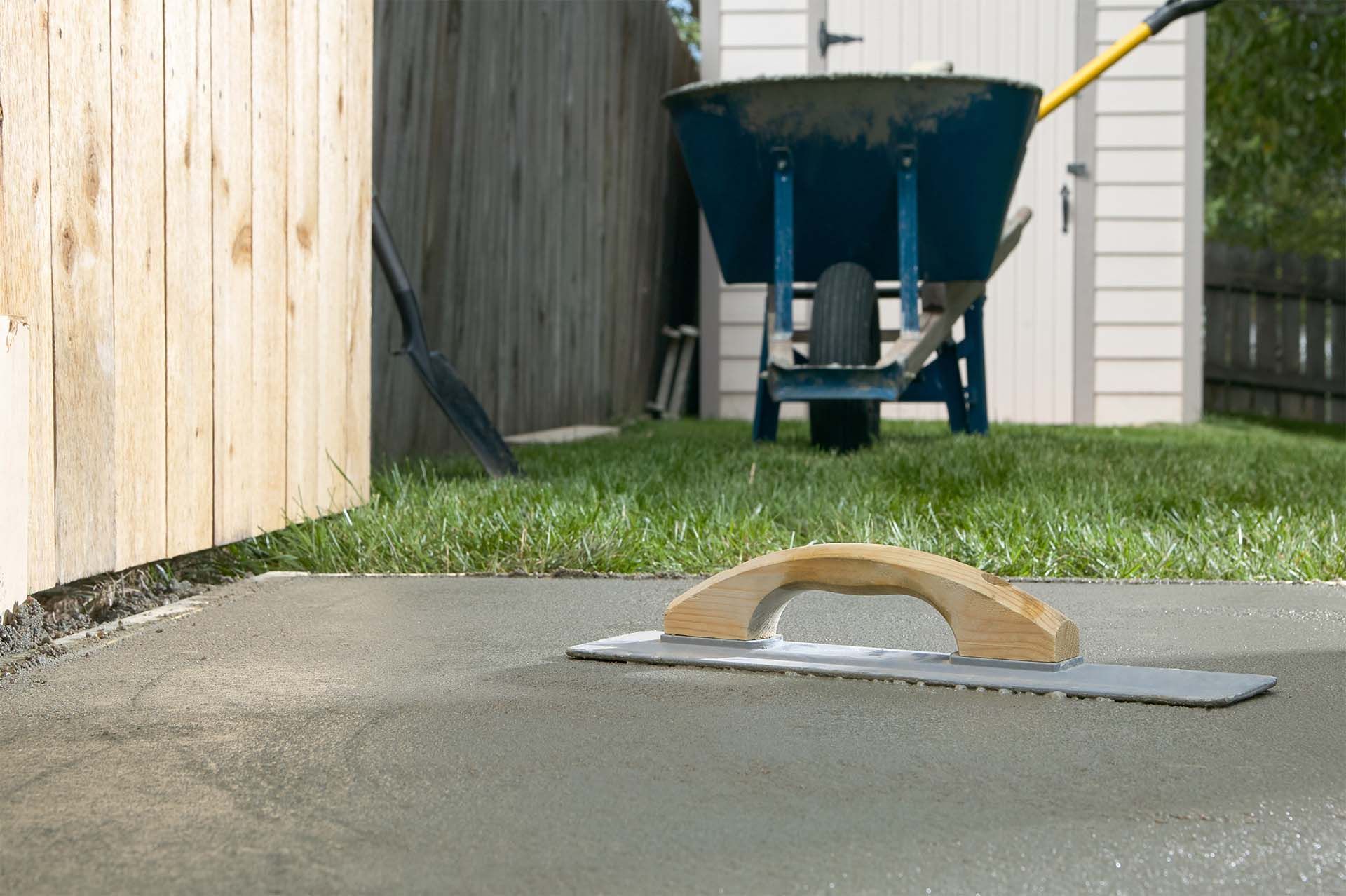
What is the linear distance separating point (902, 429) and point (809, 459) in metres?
2.14

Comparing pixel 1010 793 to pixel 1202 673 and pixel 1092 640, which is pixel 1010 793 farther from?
pixel 1092 640

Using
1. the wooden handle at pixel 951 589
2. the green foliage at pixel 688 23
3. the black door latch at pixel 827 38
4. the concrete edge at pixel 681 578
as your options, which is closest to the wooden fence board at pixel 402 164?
the concrete edge at pixel 681 578

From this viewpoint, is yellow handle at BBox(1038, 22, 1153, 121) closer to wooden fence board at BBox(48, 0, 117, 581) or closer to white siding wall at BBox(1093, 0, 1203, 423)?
white siding wall at BBox(1093, 0, 1203, 423)

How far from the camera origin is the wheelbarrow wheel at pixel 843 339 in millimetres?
4430

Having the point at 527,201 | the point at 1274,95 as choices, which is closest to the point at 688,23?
the point at 1274,95

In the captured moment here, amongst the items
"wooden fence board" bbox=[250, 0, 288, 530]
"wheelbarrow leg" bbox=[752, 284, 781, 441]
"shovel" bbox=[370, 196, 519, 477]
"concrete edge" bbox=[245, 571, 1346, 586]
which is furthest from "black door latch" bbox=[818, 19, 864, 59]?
"concrete edge" bbox=[245, 571, 1346, 586]

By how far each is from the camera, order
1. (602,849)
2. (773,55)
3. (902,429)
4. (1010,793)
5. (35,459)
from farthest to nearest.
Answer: (773,55) < (902,429) < (35,459) < (1010,793) < (602,849)

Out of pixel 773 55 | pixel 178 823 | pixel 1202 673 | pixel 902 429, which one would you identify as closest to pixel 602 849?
pixel 178 823

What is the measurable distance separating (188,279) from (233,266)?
0.18m

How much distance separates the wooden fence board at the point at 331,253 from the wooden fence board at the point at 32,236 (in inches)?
39.3

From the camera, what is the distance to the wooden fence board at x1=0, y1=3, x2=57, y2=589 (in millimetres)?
1708

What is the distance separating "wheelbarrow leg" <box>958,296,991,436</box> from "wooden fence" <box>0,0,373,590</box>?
10.0ft

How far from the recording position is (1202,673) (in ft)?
5.12

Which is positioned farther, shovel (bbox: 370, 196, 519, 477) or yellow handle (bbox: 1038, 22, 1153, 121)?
yellow handle (bbox: 1038, 22, 1153, 121)
